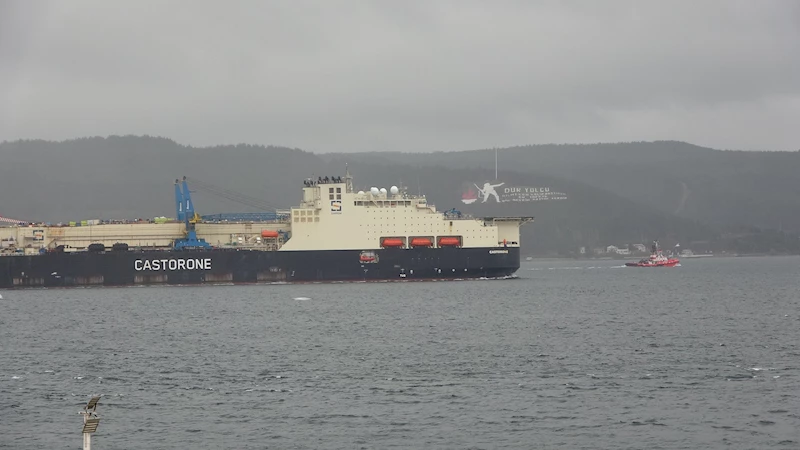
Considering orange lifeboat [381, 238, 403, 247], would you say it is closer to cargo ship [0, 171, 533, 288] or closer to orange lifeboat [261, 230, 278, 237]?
cargo ship [0, 171, 533, 288]

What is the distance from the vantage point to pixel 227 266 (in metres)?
76.2

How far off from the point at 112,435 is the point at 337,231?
52.2 meters

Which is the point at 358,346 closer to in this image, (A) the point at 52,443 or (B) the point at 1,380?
(B) the point at 1,380

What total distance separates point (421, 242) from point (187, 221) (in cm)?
1832

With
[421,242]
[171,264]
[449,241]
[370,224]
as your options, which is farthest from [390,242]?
[171,264]

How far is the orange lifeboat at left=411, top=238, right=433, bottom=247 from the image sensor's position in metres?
76.5

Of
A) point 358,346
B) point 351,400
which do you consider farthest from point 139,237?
point 351,400

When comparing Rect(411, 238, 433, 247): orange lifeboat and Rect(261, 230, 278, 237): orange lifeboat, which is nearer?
Rect(411, 238, 433, 247): orange lifeboat

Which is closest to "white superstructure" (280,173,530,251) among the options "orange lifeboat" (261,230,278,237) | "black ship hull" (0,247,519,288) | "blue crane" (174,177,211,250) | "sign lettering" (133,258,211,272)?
"black ship hull" (0,247,519,288)

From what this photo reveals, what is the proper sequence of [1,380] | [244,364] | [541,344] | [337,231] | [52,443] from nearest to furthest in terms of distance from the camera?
[52,443], [1,380], [244,364], [541,344], [337,231]

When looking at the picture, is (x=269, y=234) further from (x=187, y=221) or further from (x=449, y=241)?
(x=449, y=241)

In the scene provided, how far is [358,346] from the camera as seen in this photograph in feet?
125

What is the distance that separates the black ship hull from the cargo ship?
73 millimetres

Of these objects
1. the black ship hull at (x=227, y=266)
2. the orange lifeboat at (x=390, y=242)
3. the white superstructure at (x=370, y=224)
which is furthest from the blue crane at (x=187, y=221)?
the orange lifeboat at (x=390, y=242)
